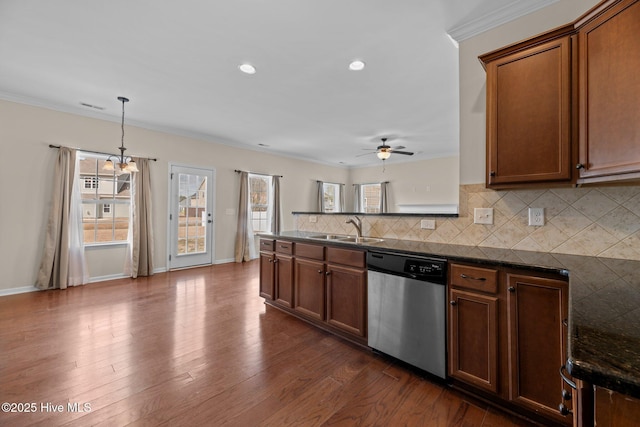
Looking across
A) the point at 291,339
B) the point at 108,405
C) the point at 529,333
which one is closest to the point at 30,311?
the point at 108,405

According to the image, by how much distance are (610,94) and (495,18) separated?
1198mm

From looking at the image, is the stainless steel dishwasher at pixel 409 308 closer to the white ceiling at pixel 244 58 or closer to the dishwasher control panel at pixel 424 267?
the dishwasher control panel at pixel 424 267

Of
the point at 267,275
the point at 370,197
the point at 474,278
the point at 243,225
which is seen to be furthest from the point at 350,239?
the point at 370,197

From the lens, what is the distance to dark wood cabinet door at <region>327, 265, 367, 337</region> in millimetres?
2316

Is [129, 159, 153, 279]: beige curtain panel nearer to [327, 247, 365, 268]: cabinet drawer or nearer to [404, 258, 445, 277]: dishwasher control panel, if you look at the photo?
[327, 247, 365, 268]: cabinet drawer

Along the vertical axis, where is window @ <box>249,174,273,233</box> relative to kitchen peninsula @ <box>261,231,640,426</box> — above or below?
above

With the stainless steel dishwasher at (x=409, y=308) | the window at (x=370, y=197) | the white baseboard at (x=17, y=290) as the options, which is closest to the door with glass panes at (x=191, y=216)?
the white baseboard at (x=17, y=290)

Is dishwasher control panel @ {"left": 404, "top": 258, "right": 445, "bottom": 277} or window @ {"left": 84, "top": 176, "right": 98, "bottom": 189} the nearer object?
dishwasher control panel @ {"left": 404, "top": 258, "right": 445, "bottom": 277}

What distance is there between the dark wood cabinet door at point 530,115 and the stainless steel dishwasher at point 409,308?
Result: 0.80 m

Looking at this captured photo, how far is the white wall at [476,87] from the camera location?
2076 millimetres

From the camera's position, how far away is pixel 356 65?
292 cm

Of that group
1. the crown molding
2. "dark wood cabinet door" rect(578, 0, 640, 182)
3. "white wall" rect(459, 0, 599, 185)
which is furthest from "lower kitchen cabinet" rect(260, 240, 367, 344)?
the crown molding

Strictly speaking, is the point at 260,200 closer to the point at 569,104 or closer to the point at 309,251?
the point at 309,251

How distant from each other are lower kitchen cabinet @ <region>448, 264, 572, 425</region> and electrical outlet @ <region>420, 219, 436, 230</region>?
701mm
